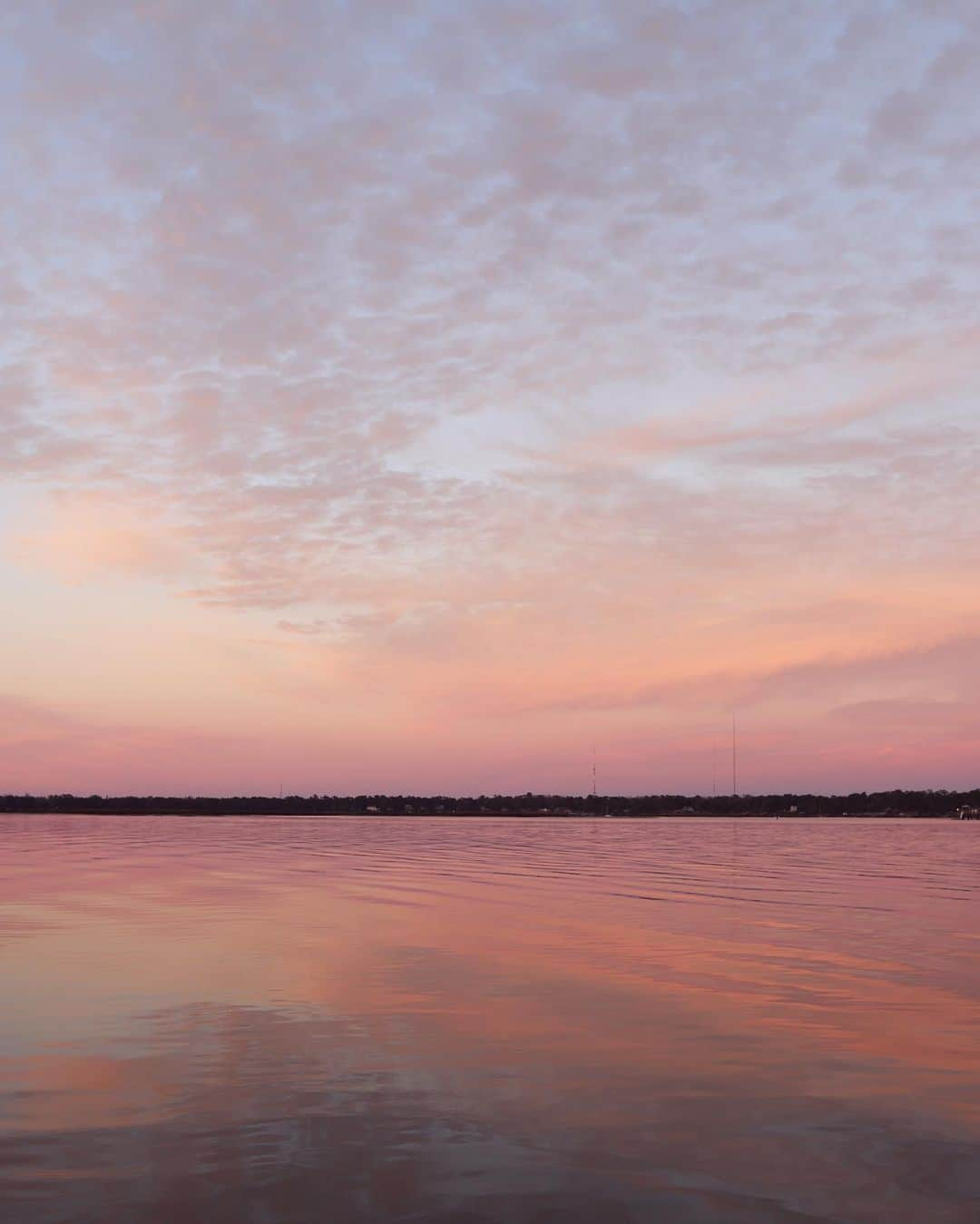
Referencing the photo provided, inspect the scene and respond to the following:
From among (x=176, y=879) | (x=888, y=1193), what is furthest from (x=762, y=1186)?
(x=176, y=879)

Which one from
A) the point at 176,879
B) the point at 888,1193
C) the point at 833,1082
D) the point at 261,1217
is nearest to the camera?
the point at 261,1217

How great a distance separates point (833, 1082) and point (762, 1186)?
362 cm

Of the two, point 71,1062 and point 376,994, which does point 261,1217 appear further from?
point 376,994

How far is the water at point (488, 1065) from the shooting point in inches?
338

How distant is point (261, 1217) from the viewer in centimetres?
793

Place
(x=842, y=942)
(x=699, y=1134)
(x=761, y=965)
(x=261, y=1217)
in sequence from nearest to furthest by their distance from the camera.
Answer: (x=261, y=1217) → (x=699, y=1134) → (x=761, y=965) → (x=842, y=942)

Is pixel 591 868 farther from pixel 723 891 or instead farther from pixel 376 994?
pixel 376 994

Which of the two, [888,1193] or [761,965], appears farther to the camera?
[761,965]

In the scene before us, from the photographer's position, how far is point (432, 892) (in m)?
35.1

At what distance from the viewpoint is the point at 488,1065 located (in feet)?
41.7

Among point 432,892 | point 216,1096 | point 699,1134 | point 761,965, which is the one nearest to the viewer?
point 699,1134

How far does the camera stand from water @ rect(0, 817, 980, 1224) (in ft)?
28.2

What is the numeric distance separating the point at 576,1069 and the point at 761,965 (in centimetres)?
841

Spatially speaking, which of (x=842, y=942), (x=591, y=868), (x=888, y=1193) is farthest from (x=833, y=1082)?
(x=591, y=868)
